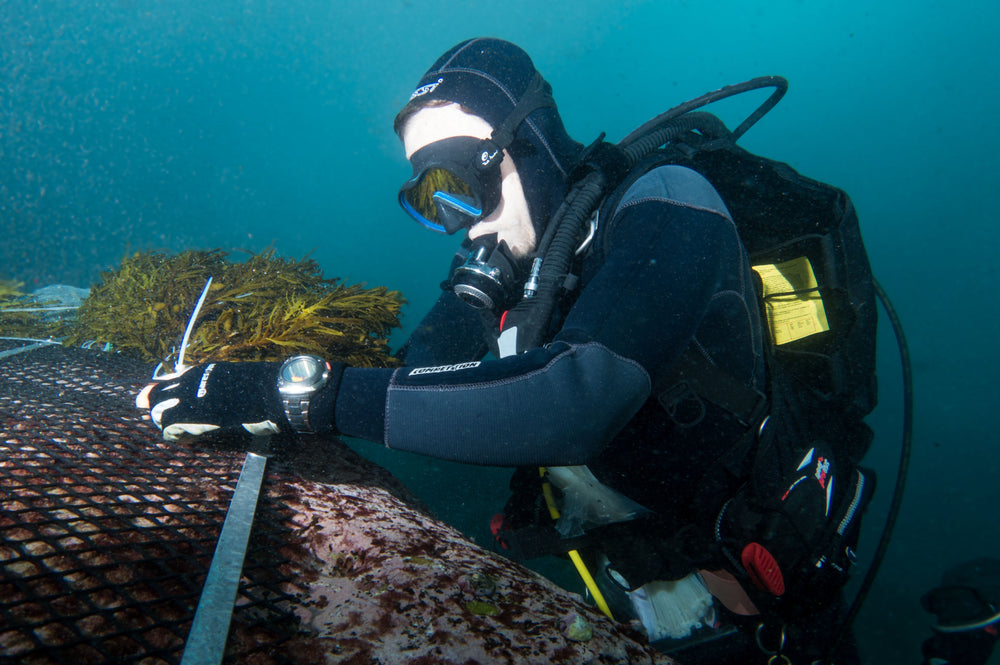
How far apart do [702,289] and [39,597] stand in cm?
216

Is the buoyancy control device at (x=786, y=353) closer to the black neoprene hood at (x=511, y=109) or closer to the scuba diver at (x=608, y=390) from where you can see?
the scuba diver at (x=608, y=390)

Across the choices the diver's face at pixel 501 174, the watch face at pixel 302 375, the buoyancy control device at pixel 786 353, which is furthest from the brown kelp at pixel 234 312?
the buoyancy control device at pixel 786 353

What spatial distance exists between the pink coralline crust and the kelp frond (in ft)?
5.35

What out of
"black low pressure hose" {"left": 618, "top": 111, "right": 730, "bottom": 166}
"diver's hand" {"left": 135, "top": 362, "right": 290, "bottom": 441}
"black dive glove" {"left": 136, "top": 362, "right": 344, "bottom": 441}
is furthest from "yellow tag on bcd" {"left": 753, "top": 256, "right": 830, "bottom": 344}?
"diver's hand" {"left": 135, "top": 362, "right": 290, "bottom": 441}

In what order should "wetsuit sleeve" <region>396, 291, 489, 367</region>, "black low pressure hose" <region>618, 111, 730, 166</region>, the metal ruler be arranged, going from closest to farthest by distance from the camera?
1. the metal ruler
2. "black low pressure hose" <region>618, 111, 730, 166</region>
3. "wetsuit sleeve" <region>396, 291, 489, 367</region>

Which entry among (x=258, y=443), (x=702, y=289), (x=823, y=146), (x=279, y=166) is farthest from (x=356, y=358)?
(x=279, y=166)

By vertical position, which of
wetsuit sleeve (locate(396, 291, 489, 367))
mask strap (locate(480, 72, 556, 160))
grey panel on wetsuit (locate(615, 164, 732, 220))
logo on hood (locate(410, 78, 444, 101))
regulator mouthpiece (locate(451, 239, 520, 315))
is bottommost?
wetsuit sleeve (locate(396, 291, 489, 367))

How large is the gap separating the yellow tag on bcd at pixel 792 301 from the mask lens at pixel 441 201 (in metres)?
1.76

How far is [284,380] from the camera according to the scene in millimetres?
1693

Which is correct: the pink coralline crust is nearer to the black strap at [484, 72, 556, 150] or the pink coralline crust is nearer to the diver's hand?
the diver's hand

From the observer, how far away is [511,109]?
8.13 feet

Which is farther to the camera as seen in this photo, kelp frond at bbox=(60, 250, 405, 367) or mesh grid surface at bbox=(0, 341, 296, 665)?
kelp frond at bbox=(60, 250, 405, 367)

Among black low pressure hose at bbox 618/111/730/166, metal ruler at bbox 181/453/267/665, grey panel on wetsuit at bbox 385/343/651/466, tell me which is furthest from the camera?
black low pressure hose at bbox 618/111/730/166

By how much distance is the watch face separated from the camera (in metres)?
1.67
